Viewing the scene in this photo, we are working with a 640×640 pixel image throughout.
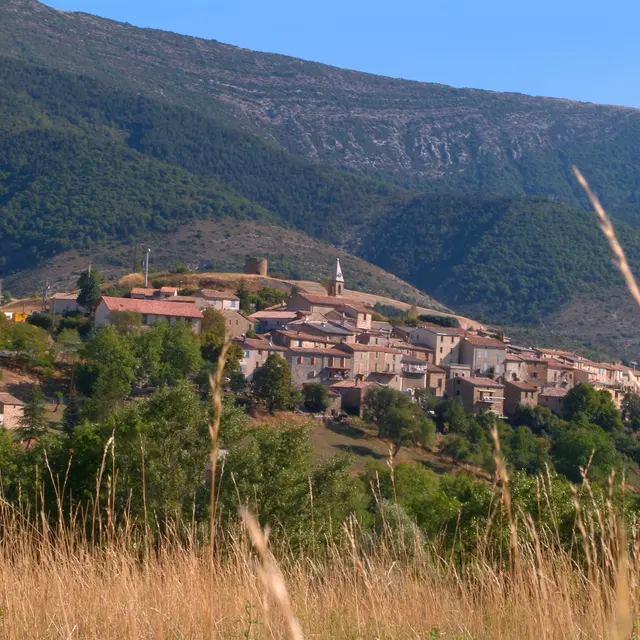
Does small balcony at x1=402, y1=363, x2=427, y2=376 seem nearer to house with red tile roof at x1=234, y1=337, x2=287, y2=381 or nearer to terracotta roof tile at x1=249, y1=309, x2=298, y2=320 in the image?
house with red tile roof at x1=234, y1=337, x2=287, y2=381

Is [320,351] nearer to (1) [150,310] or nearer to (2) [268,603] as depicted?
(1) [150,310]

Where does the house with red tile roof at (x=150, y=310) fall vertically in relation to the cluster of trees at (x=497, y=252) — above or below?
below

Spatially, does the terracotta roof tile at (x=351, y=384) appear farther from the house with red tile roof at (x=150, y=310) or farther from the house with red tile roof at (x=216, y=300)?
the house with red tile roof at (x=216, y=300)

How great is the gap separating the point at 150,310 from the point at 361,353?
10.0 meters

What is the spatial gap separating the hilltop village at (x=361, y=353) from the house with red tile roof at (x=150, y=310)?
0.05 metres

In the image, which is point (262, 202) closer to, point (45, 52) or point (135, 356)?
point (45, 52)

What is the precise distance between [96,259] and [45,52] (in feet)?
274

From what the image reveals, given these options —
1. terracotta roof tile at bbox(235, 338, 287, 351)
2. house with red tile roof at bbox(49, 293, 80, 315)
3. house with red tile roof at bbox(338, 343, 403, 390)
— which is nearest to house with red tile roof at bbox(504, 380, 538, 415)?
house with red tile roof at bbox(338, 343, 403, 390)

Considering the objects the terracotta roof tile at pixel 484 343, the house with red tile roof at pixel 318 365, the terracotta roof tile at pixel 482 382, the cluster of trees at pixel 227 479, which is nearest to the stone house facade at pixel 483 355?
the terracotta roof tile at pixel 484 343

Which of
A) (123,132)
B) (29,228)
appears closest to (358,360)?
(29,228)

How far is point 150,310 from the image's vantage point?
51.9 m

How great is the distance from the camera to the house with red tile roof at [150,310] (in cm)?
5050

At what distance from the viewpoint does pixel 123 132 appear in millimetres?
156625

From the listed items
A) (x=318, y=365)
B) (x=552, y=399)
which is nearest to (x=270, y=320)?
(x=318, y=365)
